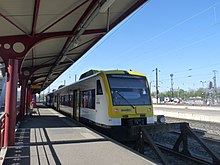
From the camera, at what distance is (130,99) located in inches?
400

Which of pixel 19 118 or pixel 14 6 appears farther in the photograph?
pixel 19 118

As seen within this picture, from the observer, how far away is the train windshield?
10.0 meters

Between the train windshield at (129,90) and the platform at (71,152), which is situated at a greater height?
the train windshield at (129,90)

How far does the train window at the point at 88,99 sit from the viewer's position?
11.4 m

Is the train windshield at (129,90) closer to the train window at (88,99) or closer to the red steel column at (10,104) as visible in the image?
the train window at (88,99)

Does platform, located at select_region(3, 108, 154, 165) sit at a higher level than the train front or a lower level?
lower

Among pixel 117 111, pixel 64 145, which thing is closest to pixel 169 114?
pixel 117 111

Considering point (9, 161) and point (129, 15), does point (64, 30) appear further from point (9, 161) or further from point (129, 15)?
point (9, 161)

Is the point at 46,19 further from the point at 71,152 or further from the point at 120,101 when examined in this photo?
the point at 71,152

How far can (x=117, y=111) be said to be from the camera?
9.66m

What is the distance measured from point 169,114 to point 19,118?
1711 cm

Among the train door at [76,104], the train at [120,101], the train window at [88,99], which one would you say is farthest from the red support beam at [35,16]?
the train door at [76,104]

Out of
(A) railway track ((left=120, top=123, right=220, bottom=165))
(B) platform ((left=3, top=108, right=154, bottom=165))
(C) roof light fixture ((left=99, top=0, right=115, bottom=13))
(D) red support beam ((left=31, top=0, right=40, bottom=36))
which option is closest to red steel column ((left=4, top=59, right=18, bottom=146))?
(B) platform ((left=3, top=108, right=154, bottom=165))

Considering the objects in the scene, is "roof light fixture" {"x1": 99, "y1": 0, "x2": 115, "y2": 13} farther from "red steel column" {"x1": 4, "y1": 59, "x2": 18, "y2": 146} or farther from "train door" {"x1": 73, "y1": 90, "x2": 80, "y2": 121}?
"train door" {"x1": 73, "y1": 90, "x2": 80, "y2": 121}
